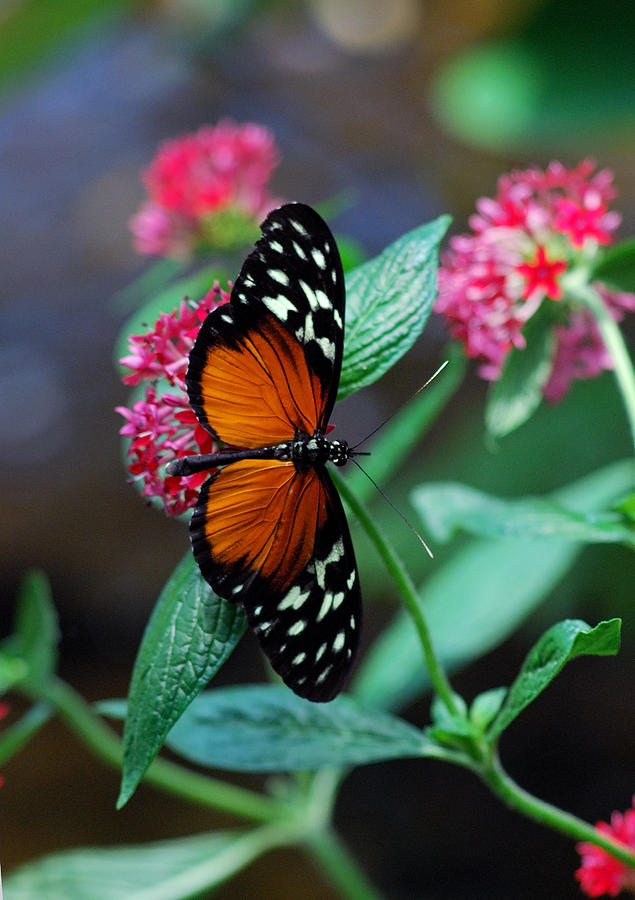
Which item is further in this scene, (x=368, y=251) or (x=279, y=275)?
(x=368, y=251)

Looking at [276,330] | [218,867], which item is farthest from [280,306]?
[218,867]

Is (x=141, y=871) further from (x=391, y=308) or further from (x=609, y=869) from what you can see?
(x=391, y=308)

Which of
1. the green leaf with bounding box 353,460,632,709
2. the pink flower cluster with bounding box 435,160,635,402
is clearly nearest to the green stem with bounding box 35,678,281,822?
the green leaf with bounding box 353,460,632,709

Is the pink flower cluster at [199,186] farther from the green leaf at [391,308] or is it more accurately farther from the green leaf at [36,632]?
the green leaf at [391,308]

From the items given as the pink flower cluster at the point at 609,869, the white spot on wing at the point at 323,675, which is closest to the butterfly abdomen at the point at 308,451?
the white spot on wing at the point at 323,675

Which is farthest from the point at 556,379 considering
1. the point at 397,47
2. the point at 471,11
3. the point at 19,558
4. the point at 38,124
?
the point at 38,124
